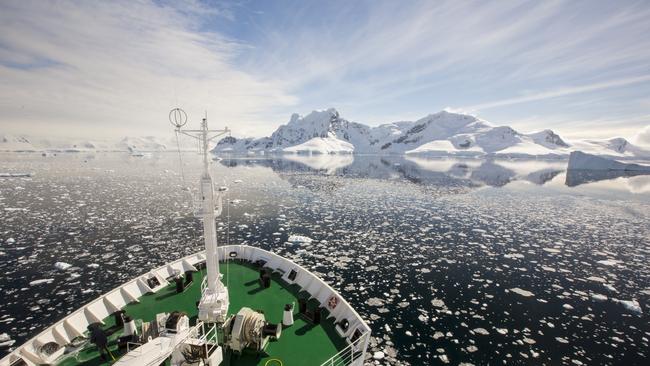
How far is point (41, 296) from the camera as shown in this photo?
58.1 feet

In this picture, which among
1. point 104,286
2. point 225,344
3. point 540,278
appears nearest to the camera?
point 225,344

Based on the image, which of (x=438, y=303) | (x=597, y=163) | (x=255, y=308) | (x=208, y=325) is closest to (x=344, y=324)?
(x=255, y=308)

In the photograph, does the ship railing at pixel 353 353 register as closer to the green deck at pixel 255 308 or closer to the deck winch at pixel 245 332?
the green deck at pixel 255 308

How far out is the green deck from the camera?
35.2 feet

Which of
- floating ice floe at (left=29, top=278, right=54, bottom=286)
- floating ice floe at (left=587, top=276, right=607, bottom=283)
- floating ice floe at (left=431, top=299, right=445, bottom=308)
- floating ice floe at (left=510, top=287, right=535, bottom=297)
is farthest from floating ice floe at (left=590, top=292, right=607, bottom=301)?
floating ice floe at (left=29, top=278, right=54, bottom=286)

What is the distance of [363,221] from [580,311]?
69.7ft

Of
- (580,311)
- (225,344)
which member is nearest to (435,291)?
(580,311)

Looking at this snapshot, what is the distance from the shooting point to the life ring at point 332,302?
1334 centimetres

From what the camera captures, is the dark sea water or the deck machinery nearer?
the deck machinery

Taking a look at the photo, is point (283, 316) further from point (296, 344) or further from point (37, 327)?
point (37, 327)

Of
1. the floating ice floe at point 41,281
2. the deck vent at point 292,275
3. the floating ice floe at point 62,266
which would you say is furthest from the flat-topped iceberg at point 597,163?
the floating ice floe at point 41,281

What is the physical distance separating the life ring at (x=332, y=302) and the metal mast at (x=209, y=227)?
4.61 m

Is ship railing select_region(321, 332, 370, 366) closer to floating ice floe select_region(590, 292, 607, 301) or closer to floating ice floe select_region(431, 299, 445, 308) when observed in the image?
floating ice floe select_region(431, 299, 445, 308)

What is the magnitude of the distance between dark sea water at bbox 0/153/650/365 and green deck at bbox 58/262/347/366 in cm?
385
